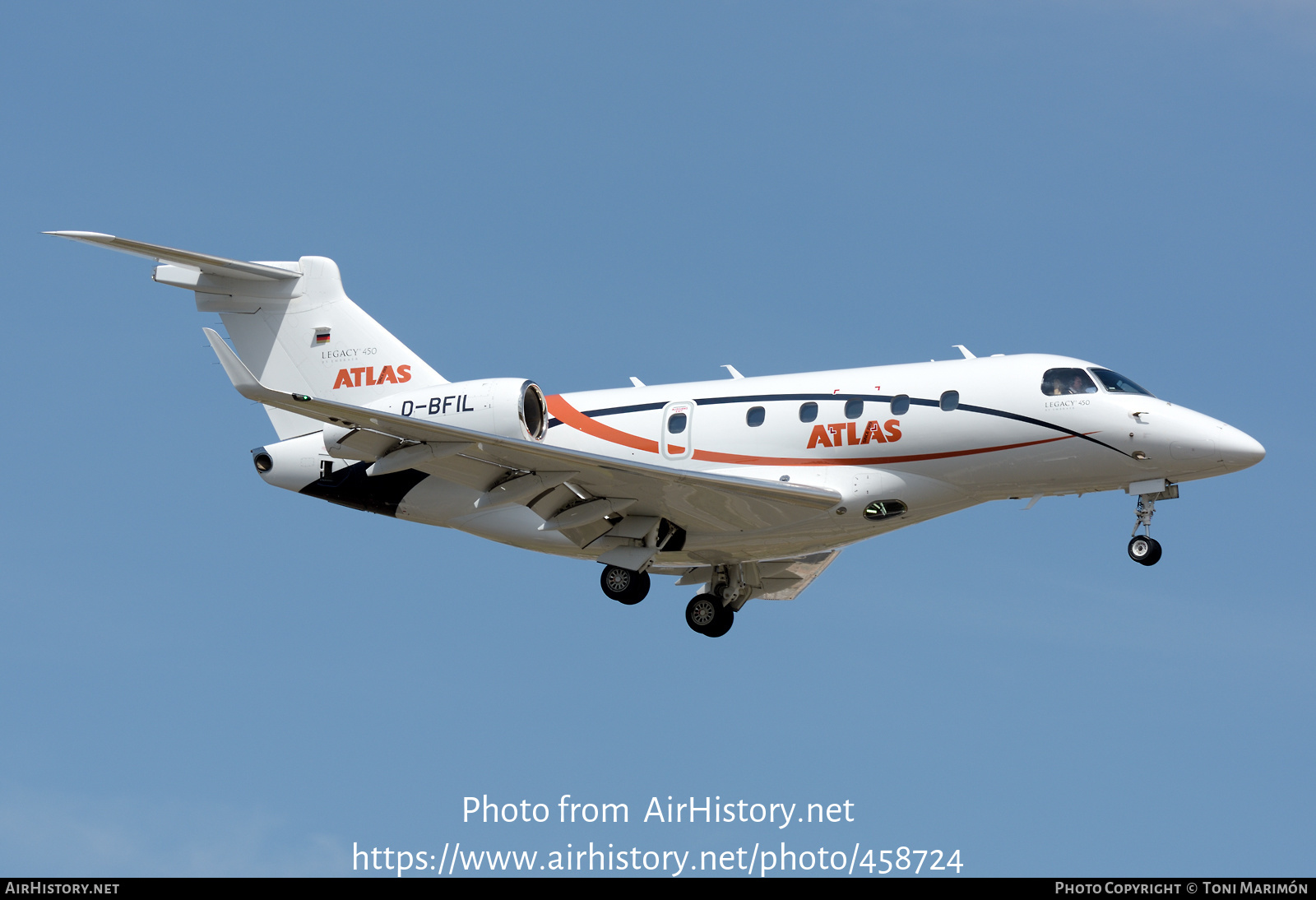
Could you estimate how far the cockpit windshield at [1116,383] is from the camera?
2084 cm

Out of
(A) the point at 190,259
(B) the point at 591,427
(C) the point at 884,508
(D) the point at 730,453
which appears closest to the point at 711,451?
(D) the point at 730,453

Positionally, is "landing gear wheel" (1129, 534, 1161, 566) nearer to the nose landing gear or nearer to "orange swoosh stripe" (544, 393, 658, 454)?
the nose landing gear

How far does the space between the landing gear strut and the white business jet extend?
0.03 metres

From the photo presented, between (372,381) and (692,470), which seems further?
(372,381)

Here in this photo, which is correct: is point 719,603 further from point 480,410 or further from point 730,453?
point 480,410

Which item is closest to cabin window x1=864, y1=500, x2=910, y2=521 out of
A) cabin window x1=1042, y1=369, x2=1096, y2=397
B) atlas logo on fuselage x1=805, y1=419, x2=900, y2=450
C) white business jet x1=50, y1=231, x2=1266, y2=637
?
white business jet x1=50, y1=231, x2=1266, y2=637

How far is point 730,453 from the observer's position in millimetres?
22094

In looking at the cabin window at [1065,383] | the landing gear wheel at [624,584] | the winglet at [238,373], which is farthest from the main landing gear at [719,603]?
the winglet at [238,373]

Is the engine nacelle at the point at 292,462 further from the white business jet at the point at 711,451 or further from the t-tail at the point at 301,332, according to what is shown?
the t-tail at the point at 301,332

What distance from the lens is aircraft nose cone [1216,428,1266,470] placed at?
2019 cm

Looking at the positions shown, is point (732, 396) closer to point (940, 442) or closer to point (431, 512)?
point (940, 442)

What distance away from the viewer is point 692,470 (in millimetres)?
22047

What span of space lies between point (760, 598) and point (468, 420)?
605cm
